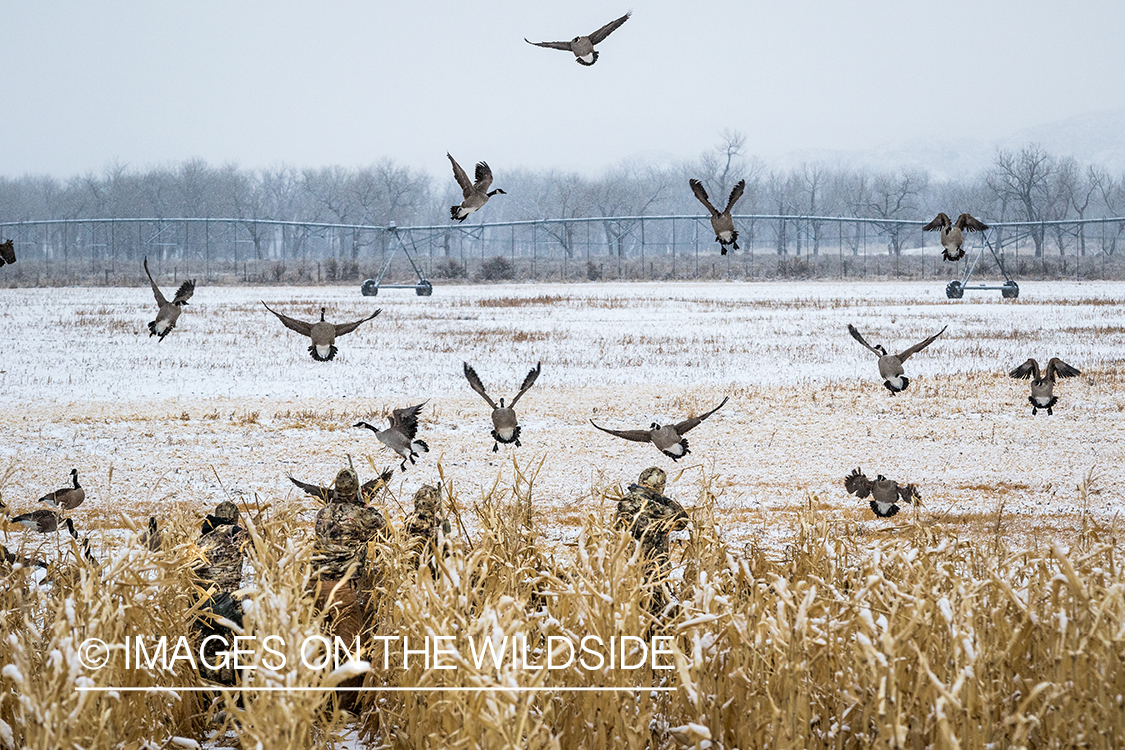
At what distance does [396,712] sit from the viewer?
3.61 meters

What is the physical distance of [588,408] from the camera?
12.8m

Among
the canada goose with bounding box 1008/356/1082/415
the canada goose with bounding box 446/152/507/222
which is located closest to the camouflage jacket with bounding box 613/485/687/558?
the canada goose with bounding box 446/152/507/222

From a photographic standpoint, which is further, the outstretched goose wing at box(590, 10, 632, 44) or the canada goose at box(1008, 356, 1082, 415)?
the canada goose at box(1008, 356, 1082, 415)

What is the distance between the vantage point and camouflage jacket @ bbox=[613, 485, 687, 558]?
4.34m

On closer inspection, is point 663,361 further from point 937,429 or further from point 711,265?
point 711,265

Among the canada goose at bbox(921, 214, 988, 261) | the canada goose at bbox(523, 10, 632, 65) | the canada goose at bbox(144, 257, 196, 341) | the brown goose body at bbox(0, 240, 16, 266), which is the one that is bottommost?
the canada goose at bbox(144, 257, 196, 341)

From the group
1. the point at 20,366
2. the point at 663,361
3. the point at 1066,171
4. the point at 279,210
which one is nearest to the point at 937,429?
the point at 663,361

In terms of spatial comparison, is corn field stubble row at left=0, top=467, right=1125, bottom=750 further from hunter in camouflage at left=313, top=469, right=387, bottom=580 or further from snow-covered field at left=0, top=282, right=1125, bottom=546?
snow-covered field at left=0, top=282, right=1125, bottom=546

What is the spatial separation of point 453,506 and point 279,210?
4218 inches

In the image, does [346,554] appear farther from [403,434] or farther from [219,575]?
[403,434]

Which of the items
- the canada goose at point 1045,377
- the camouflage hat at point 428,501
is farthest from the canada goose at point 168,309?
the canada goose at point 1045,377

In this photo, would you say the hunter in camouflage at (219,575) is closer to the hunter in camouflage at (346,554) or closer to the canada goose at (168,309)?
the hunter in camouflage at (346,554)

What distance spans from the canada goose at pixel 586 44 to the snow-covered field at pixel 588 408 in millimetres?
1619

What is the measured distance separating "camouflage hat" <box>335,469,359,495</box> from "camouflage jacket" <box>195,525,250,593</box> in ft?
1.40
